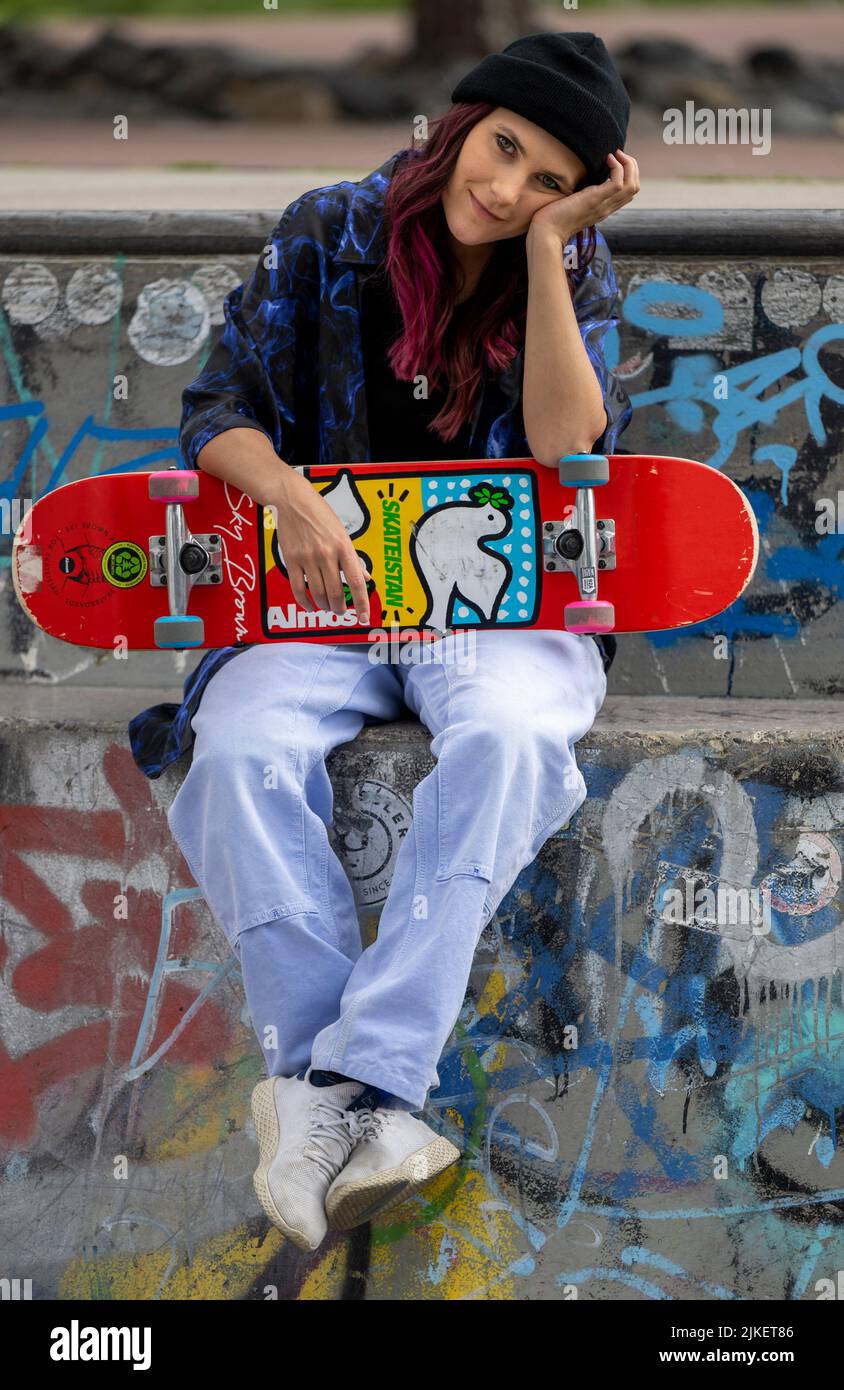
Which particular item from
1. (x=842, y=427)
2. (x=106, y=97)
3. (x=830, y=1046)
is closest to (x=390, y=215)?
(x=842, y=427)

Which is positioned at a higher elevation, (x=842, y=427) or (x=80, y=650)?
(x=842, y=427)

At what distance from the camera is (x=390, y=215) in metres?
2.81

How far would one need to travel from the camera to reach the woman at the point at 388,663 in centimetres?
244

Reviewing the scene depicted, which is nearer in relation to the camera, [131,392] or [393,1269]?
[393,1269]

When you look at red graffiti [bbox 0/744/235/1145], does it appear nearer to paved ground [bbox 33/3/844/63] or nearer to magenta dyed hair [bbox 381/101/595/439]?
magenta dyed hair [bbox 381/101/595/439]

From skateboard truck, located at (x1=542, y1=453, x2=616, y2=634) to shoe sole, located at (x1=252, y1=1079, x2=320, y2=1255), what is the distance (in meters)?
1.04

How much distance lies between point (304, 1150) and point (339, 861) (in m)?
0.57

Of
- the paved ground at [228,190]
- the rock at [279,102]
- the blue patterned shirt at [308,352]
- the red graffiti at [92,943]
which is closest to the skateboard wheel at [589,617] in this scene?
the blue patterned shirt at [308,352]

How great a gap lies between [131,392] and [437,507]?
1066mm

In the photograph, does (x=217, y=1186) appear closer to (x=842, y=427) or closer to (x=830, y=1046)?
(x=830, y=1046)

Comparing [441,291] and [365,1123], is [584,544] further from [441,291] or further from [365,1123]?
[365,1123]

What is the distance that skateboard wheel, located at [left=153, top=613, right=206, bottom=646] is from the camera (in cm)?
287

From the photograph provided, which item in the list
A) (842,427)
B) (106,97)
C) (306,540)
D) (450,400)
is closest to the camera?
(306,540)

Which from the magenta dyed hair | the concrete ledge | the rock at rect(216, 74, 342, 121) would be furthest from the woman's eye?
the rock at rect(216, 74, 342, 121)
